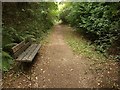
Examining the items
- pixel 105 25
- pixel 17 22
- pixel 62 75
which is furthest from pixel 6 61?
pixel 105 25

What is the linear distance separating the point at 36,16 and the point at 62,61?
8.25 meters

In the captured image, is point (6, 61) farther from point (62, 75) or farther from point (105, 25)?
point (105, 25)

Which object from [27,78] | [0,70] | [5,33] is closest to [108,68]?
[27,78]

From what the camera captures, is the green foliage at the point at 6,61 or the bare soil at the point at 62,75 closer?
the bare soil at the point at 62,75

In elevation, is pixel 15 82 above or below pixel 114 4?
below

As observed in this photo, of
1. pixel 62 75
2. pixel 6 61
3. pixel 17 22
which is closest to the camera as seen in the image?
pixel 62 75

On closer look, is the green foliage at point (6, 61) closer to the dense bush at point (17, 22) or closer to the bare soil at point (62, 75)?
the bare soil at point (62, 75)

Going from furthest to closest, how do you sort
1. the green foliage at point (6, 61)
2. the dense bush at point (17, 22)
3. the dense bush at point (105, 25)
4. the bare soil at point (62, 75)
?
the dense bush at point (17, 22)
the dense bush at point (105, 25)
the green foliage at point (6, 61)
the bare soil at point (62, 75)

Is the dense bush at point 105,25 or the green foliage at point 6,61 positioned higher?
the dense bush at point 105,25

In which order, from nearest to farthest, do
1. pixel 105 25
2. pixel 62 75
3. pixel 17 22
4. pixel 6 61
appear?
pixel 62 75
pixel 6 61
pixel 105 25
pixel 17 22

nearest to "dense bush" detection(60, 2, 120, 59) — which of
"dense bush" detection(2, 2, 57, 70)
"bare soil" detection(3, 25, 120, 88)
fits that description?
"bare soil" detection(3, 25, 120, 88)

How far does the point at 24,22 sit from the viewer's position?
12.6 m

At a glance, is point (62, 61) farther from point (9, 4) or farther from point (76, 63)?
point (9, 4)

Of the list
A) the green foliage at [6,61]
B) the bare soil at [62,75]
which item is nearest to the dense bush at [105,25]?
the bare soil at [62,75]
